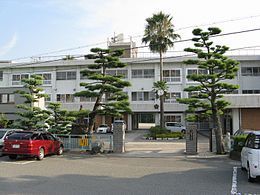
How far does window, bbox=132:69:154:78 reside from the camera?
46084mm

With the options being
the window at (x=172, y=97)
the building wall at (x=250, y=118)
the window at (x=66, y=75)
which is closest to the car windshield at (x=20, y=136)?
the building wall at (x=250, y=118)

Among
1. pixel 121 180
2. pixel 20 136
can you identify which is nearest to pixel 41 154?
pixel 20 136

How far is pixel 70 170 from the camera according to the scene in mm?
13000

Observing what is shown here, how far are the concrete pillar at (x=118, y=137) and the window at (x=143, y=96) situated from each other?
2539 cm

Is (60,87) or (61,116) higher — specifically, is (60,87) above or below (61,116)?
above

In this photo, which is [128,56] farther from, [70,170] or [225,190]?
[225,190]

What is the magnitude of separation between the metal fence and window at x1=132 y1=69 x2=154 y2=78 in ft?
85.3

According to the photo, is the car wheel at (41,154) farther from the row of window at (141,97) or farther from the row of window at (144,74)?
the row of window at (144,74)

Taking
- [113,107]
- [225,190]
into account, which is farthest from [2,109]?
[225,190]

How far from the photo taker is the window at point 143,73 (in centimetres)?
4608

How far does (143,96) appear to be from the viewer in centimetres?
4584

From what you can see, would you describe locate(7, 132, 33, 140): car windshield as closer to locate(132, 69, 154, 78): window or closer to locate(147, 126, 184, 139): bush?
locate(147, 126, 184, 139): bush

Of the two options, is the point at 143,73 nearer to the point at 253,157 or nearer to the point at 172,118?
the point at 172,118

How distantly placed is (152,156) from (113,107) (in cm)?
448
